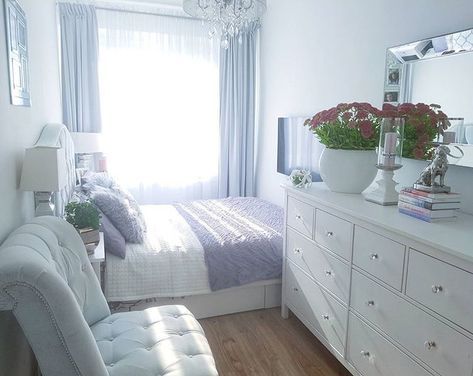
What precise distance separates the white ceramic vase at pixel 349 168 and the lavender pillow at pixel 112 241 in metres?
1.35

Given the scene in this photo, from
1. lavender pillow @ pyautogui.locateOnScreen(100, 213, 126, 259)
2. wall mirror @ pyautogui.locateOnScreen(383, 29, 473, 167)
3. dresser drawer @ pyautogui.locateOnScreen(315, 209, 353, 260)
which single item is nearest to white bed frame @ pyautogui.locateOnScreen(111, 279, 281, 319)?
lavender pillow @ pyautogui.locateOnScreen(100, 213, 126, 259)

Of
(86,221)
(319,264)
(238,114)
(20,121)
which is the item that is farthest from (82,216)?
(238,114)

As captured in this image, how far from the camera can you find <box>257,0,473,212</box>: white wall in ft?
6.65

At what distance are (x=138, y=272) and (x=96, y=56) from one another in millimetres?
2604

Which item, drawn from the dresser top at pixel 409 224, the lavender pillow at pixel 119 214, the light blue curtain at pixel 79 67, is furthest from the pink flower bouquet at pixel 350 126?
the light blue curtain at pixel 79 67

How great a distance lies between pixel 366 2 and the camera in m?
2.55

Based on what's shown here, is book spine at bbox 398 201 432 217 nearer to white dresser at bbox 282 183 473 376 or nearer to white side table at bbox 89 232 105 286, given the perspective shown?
white dresser at bbox 282 183 473 376

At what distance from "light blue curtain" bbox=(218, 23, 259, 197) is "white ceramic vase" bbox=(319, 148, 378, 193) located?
2.46 metres

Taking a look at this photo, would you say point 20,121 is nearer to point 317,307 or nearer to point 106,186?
point 106,186

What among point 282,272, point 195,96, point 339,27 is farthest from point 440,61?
point 195,96

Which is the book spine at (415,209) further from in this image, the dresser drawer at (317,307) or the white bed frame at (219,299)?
the white bed frame at (219,299)

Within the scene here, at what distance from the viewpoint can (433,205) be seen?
1.59 metres

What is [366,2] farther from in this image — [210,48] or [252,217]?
[210,48]

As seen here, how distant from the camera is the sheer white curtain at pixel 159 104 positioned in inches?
163
